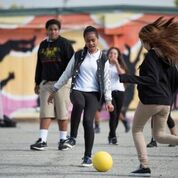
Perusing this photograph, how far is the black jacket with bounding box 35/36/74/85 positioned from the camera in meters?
10.9

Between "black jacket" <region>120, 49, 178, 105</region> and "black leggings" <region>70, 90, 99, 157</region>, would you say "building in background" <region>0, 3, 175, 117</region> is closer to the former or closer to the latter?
"black leggings" <region>70, 90, 99, 157</region>

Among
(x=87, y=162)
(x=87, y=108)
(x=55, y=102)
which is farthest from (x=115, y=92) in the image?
(x=87, y=162)

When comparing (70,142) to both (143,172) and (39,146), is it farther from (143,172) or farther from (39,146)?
(143,172)

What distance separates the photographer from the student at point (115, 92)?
12.1 metres

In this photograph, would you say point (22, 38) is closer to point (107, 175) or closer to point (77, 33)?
point (77, 33)

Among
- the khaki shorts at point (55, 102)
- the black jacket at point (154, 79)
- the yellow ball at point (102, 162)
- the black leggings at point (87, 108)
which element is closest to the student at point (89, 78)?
the black leggings at point (87, 108)

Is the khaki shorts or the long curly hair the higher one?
the long curly hair

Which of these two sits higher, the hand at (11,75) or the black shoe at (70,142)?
the black shoe at (70,142)

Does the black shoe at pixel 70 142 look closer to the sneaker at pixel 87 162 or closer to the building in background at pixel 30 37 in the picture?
the sneaker at pixel 87 162

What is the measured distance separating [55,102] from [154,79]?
135 inches

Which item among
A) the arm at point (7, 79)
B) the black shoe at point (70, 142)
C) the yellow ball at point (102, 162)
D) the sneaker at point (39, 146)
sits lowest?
the arm at point (7, 79)

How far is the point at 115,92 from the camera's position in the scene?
12414mm

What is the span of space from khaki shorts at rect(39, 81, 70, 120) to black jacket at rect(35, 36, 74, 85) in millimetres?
153

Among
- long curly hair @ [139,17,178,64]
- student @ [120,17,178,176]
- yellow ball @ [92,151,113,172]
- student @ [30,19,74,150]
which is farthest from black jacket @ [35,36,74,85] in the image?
long curly hair @ [139,17,178,64]
